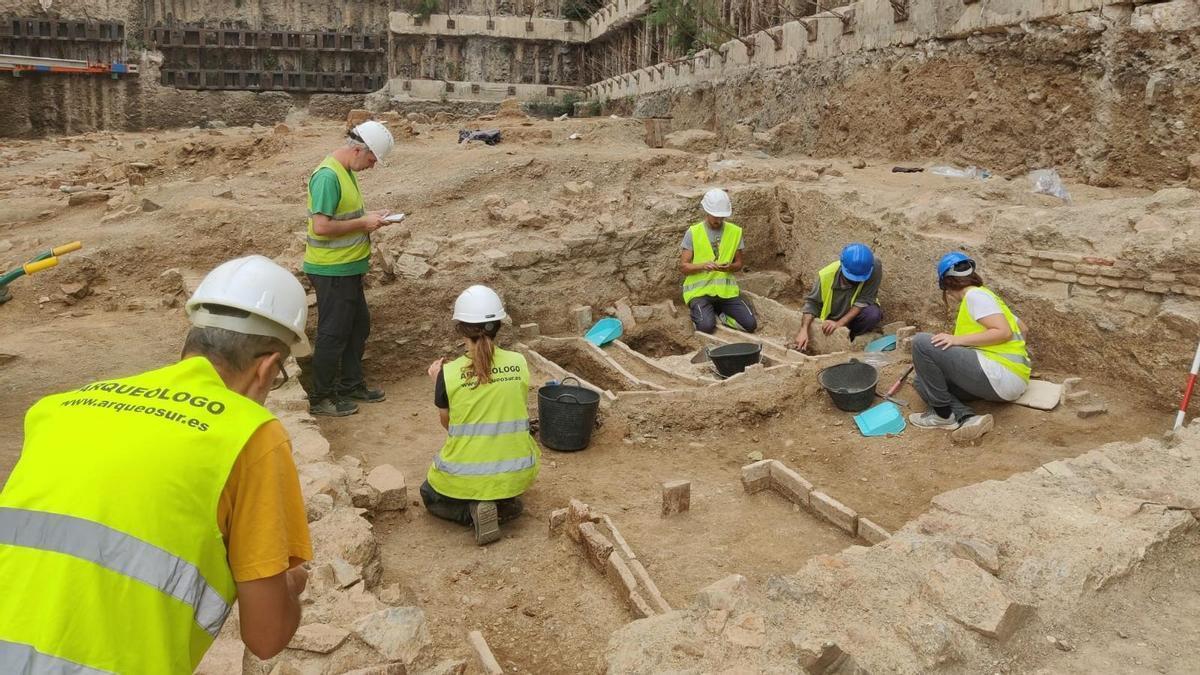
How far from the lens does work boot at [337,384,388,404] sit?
6.79m

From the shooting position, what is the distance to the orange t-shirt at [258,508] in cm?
172

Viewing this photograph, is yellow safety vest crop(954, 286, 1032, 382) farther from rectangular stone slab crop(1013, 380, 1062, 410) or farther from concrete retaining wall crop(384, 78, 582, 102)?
concrete retaining wall crop(384, 78, 582, 102)

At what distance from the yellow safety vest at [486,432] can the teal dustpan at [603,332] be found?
3276 mm

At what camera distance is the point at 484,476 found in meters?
4.62

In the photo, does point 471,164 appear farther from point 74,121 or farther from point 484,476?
point 74,121

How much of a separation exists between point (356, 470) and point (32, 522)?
11.7 ft

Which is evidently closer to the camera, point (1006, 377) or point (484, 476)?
point (484, 476)

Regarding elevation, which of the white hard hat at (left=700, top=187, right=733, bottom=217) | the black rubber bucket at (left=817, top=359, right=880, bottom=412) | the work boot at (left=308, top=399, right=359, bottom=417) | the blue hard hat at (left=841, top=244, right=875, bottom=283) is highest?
the white hard hat at (left=700, top=187, right=733, bottom=217)

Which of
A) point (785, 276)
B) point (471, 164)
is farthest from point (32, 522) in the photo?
point (471, 164)

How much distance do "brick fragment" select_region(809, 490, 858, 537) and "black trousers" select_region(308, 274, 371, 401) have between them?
3.69 metres

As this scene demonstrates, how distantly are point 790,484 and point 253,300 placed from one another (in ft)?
12.8

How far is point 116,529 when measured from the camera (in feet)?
5.16

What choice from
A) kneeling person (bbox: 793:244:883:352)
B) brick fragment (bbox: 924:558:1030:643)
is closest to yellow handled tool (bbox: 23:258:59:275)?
brick fragment (bbox: 924:558:1030:643)

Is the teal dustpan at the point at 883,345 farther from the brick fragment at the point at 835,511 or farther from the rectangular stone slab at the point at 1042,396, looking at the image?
the brick fragment at the point at 835,511
